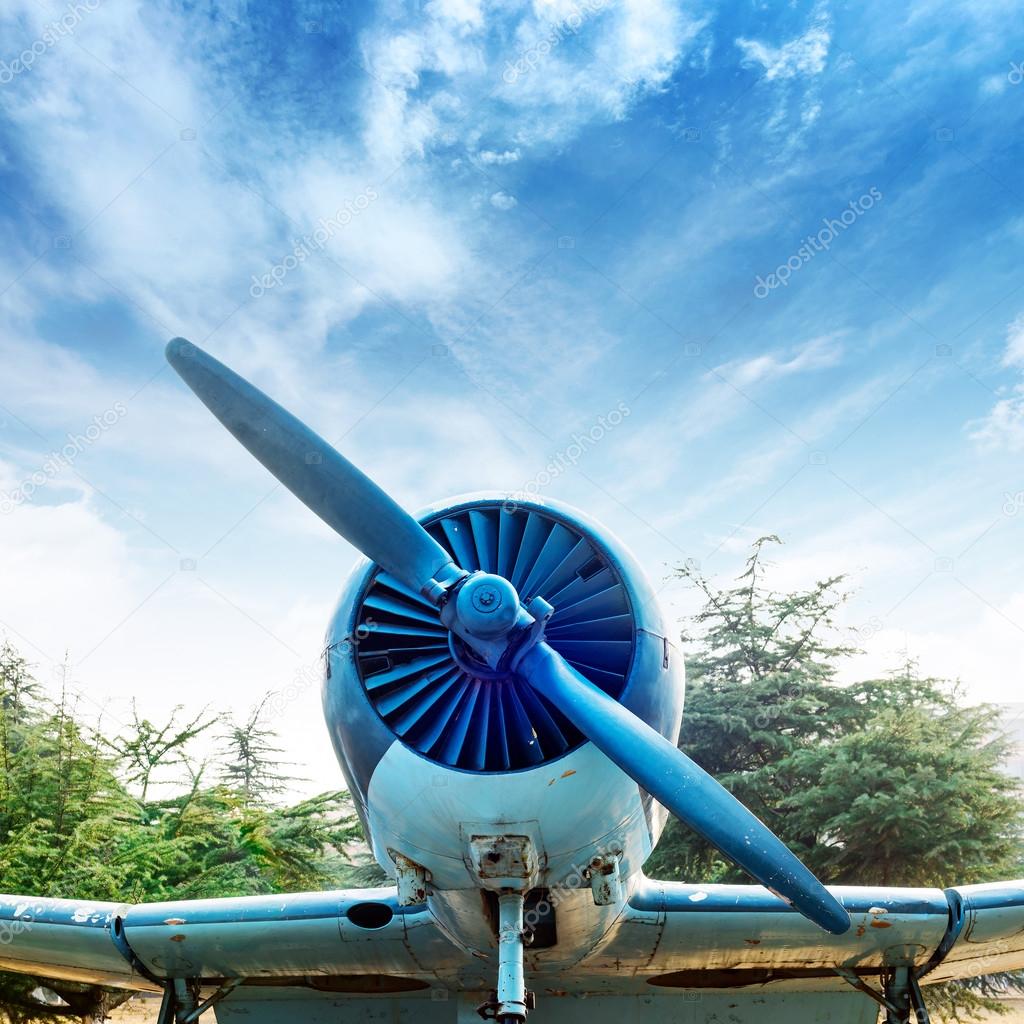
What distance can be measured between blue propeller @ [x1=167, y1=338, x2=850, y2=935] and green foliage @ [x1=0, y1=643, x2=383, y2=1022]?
30.0 feet

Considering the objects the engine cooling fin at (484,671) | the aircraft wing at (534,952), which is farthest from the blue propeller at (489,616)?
the aircraft wing at (534,952)

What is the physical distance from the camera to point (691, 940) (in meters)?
6.56

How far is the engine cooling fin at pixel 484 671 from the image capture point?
492 cm

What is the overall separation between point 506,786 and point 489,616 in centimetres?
103

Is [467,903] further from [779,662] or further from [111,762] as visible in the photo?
[779,662]

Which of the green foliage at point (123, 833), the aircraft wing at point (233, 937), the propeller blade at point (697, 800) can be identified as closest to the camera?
the propeller blade at point (697, 800)

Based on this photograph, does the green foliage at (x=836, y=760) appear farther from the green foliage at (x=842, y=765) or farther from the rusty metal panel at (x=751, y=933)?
the rusty metal panel at (x=751, y=933)

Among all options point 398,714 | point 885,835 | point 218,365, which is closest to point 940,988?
point 885,835

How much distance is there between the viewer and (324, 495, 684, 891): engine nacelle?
481 centimetres

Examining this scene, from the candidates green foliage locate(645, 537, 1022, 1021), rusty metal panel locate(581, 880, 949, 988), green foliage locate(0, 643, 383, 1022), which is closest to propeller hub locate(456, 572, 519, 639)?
rusty metal panel locate(581, 880, 949, 988)

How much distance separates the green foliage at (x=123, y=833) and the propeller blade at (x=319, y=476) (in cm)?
908

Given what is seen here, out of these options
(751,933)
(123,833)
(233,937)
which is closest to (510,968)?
(751,933)

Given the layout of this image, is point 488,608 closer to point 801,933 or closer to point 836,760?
point 801,933

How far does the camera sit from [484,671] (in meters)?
4.85
